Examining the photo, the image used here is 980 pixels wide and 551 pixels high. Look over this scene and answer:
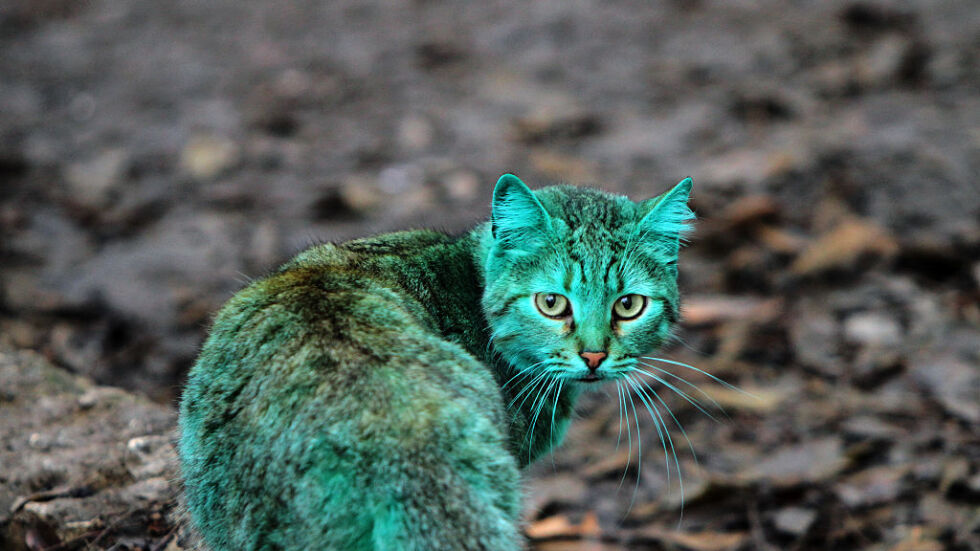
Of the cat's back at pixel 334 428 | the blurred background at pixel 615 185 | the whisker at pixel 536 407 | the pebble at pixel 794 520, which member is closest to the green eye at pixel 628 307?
the whisker at pixel 536 407

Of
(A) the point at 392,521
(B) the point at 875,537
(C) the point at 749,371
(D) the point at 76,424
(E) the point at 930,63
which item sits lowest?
(B) the point at 875,537

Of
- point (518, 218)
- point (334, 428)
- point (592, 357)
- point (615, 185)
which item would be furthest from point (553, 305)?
point (615, 185)

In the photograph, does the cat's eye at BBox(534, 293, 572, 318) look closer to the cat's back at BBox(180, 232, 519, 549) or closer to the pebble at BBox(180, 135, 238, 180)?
the cat's back at BBox(180, 232, 519, 549)

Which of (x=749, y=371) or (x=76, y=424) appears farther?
(x=749, y=371)

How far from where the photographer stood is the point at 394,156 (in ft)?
27.3

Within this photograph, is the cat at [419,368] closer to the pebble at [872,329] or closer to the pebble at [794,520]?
the pebble at [794,520]

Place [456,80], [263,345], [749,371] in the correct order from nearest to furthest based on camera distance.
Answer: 1. [263,345]
2. [749,371]
3. [456,80]

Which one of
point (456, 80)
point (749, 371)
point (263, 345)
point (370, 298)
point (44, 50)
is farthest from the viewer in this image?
point (44, 50)

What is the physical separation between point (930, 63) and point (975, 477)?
16.9ft

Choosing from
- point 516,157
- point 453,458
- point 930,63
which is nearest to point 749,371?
point 516,157

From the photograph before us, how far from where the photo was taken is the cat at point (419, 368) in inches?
93.9

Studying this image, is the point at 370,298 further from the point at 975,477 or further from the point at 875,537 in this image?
the point at 975,477

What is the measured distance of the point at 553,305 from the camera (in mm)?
3334

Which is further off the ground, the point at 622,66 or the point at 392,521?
the point at 622,66
